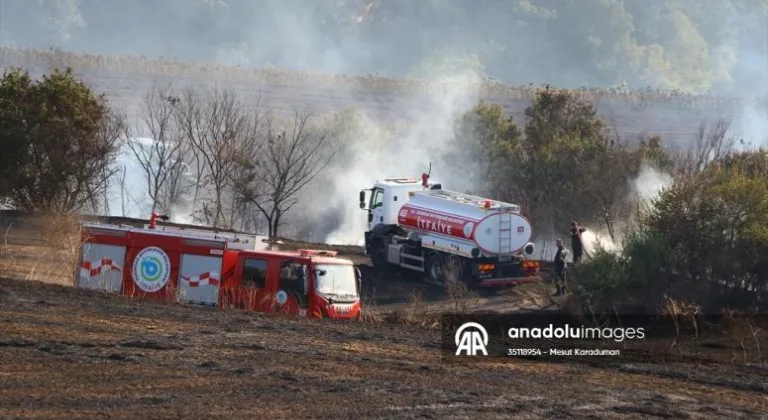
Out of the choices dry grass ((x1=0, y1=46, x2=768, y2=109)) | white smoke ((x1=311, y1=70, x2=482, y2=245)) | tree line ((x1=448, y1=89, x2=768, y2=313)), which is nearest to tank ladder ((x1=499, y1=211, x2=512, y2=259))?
tree line ((x1=448, y1=89, x2=768, y2=313))

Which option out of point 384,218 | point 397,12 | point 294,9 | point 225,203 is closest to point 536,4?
point 397,12

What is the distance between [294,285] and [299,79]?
205 feet

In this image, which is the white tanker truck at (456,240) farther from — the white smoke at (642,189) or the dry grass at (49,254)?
the dry grass at (49,254)

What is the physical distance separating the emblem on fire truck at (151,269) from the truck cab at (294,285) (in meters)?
1.43

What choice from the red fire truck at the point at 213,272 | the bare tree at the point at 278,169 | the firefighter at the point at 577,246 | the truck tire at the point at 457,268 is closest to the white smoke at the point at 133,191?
the bare tree at the point at 278,169

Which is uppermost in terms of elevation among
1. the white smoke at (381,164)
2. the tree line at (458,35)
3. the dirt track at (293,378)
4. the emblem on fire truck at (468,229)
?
the tree line at (458,35)

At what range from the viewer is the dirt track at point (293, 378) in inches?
480

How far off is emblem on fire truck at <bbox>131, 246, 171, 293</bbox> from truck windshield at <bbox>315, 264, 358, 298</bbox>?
3.53m

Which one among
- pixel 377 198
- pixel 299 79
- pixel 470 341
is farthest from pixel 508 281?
pixel 299 79

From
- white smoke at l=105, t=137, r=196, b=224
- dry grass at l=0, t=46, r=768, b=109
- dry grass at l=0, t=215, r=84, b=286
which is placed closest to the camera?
dry grass at l=0, t=215, r=84, b=286

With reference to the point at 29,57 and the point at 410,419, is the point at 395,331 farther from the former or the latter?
the point at 29,57

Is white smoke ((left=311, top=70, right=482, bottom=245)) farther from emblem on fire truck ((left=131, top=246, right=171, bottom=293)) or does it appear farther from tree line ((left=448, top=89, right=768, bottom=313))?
emblem on fire truck ((left=131, top=246, right=171, bottom=293))

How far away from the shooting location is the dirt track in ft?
40.0

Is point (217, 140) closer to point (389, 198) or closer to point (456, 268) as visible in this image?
point (389, 198)
